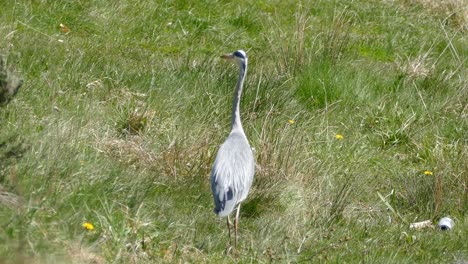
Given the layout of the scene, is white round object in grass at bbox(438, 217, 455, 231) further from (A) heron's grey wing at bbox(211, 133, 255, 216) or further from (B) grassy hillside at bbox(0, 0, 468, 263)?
(A) heron's grey wing at bbox(211, 133, 255, 216)

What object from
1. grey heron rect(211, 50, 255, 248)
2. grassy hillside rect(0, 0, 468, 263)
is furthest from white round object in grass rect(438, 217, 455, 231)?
grey heron rect(211, 50, 255, 248)

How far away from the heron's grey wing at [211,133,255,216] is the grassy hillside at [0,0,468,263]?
0.91ft

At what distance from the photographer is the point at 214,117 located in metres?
8.84

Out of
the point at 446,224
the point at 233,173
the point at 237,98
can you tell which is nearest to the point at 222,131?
the point at 237,98

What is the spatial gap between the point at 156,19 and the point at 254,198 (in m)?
4.12

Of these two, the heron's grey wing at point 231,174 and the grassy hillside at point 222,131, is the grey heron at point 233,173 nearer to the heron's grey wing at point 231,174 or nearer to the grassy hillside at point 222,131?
the heron's grey wing at point 231,174

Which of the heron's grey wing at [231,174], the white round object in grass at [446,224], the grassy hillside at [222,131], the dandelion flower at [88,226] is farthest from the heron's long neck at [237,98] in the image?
the dandelion flower at [88,226]

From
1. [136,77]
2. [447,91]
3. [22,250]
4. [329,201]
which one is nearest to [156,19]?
[136,77]

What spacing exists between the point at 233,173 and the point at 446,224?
1.96m

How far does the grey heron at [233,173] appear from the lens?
21.6ft

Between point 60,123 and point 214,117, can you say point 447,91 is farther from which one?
point 60,123

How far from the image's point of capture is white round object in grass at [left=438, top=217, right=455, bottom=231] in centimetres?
788

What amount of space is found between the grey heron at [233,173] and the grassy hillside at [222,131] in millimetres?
268

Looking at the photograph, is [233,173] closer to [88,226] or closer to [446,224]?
[88,226]
